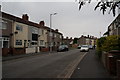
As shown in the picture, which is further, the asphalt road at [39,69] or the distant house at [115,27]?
the asphalt road at [39,69]

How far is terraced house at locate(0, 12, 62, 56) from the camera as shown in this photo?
30.7 metres

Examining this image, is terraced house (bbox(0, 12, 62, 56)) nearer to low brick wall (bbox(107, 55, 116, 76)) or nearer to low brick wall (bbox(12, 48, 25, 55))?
low brick wall (bbox(12, 48, 25, 55))

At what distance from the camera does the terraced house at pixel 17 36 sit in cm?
3070

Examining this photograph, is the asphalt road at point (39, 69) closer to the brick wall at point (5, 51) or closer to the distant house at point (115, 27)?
the distant house at point (115, 27)

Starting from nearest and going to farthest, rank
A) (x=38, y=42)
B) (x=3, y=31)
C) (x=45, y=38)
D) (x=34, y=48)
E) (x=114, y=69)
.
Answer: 1. (x=114, y=69)
2. (x=3, y=31)
3. (x=34, y=48)
4. (x=38, y=42)
5. (x=45, y=38)

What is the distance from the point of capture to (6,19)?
3098cm

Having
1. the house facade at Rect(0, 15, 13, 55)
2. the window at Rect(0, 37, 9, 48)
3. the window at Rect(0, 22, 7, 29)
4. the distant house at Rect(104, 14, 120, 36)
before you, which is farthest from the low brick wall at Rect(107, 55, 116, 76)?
the window at Rect(0, 22, 7, 29)

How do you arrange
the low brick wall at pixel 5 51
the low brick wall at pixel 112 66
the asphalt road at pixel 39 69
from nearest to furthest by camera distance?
the low brick wall at pixel 112 66 → the asphalt road at pixel 39 69 → the low brick wall at pixel 5 51

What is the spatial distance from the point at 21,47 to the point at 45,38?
17.2 metres

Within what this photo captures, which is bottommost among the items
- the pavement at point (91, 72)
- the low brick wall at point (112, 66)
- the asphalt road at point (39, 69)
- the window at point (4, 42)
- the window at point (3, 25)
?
the asphalt road at point (39, 69)

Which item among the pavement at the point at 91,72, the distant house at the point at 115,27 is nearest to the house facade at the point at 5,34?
the distant house at the point at 115,27

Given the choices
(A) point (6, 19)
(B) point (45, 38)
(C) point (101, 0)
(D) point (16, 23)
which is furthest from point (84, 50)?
(C) point (101, 0)

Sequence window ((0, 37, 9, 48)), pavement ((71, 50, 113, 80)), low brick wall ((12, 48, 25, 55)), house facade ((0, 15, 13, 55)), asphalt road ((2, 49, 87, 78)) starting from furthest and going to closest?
low brick wall ((12, 48, 25, 55)) < window ((0, 37, 9, 48)) < house facade ((0, 15, 13, 55)) < asphalt road ((2, 49, 87, 78)) < pavement ((71, 50, 113, 80))

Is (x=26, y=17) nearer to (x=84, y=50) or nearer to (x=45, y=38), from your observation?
(x=45, y=38)
